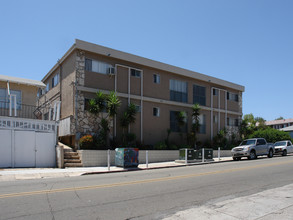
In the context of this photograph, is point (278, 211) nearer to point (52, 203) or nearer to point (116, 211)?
point (116, 211)

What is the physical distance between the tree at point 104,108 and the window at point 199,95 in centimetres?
1155

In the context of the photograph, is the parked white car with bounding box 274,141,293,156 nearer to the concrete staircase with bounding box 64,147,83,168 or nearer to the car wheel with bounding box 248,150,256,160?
the car wheel with bounding box 248,150,256,160

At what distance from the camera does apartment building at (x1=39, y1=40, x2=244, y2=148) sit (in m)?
22.0

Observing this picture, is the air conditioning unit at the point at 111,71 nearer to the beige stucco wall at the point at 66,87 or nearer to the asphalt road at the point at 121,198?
the beige stucco wall at the point at 66,87

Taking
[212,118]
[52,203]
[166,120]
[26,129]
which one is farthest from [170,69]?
[52,203]

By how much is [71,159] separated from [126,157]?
414 cm

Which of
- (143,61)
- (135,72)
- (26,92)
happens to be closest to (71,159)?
(26,92)

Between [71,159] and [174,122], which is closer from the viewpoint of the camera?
[71,159]

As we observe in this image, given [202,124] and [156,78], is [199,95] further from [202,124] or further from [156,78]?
[156,78]

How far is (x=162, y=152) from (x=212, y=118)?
11.5m

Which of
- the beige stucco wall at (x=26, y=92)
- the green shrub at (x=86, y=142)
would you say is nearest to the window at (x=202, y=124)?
the green shrub at (x=86, y=142)

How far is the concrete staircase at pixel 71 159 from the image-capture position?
61.1 ft

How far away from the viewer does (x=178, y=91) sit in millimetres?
29109

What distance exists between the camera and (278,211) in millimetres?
6492
